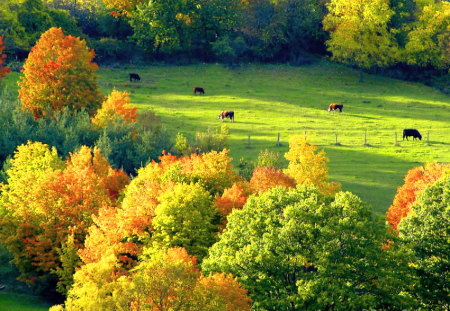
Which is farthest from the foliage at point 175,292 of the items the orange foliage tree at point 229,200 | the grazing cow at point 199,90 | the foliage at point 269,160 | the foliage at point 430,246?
the grazing cow at point 199,90

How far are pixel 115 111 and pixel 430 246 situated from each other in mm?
50697

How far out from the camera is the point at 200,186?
78.5m

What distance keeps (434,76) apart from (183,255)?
99.4 m

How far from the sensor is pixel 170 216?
69.8 metres

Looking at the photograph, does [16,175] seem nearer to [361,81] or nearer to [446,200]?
[446,200]

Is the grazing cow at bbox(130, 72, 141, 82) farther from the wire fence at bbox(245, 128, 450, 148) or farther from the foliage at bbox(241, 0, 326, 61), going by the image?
the wire fence at bbox(245, 128, 450, 148)

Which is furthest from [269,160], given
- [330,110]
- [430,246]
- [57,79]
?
[330,110]

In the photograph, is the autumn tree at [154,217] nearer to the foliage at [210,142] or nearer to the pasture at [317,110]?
the foliage at [210,142]

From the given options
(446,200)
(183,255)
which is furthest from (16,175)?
(446,200)

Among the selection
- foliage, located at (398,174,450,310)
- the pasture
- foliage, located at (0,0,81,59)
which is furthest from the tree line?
foliage, located at (398,174,450,310)

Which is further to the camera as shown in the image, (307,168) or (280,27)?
(280,27)

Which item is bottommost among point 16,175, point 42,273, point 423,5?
point 42,273

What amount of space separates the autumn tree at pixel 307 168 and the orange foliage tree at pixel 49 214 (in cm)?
1650

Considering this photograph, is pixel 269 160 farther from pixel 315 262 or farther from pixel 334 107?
pixel 334 107
